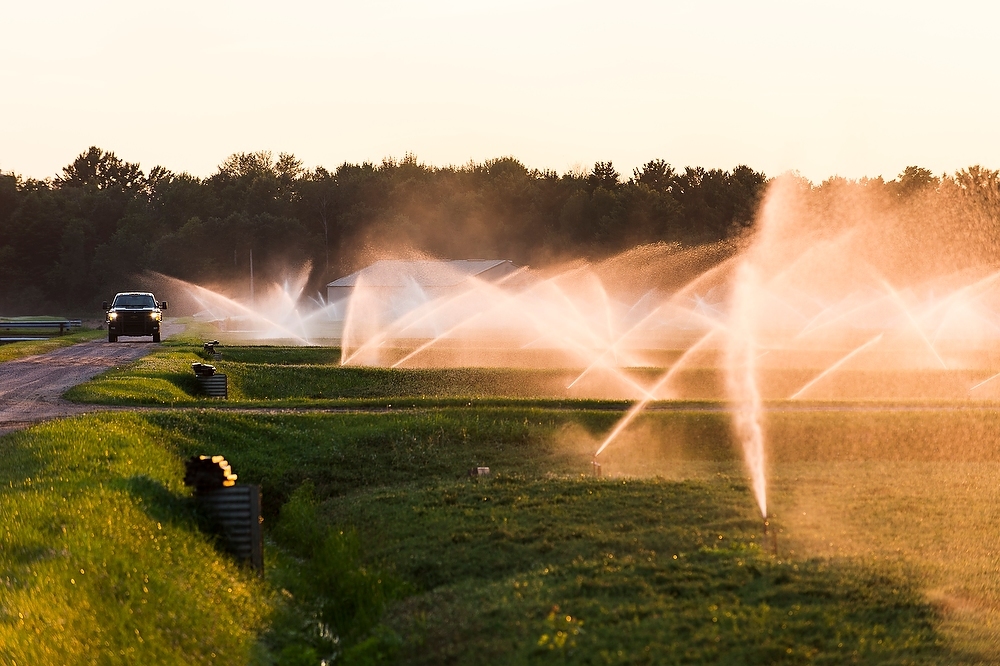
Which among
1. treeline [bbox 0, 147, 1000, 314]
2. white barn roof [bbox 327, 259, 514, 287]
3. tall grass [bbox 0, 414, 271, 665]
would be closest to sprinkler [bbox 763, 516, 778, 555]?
tall grass [bbox 0, 414, 271, 665]

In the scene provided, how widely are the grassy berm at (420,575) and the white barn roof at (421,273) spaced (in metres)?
94.6

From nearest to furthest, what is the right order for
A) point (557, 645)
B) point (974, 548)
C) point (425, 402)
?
point (557, 645) < point (974, 548) < point (425, 402)

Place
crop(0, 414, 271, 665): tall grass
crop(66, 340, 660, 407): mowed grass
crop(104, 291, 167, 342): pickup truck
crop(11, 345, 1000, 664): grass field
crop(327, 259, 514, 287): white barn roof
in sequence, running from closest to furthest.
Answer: crop(0, 414, 271, 665): tall grass
crop(11, 345, 1000, 664): grass field
crop(66, 340, 660, 407): mowed grass
crop(104, 291, 167, 342): pickup truck
crop(327, 259, 514, 287): white barn roof

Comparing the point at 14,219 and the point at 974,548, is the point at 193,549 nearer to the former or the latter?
the point at 974,548

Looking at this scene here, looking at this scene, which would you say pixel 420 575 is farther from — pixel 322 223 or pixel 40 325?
pixel 322 223

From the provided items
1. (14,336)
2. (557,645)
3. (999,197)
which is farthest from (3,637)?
(999,197)

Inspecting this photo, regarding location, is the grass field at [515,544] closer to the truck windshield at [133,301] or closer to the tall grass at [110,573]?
the tall grass at [110,573]

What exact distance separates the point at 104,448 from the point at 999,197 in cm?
9712

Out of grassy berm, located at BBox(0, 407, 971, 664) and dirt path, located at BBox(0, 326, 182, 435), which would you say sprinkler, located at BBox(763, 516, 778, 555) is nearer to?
grassy berm, located at BBox(0, 407, 971, 664)

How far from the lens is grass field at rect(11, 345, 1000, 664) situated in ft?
37.5

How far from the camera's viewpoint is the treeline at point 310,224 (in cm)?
13325

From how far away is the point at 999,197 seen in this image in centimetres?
10294

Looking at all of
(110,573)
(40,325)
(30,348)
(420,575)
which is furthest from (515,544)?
(40,325)

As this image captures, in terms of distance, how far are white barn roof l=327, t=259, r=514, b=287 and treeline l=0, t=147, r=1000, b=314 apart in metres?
15.3
